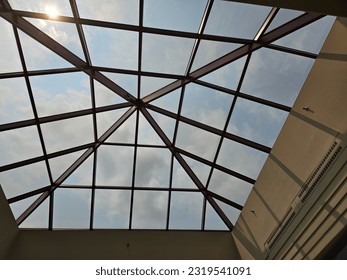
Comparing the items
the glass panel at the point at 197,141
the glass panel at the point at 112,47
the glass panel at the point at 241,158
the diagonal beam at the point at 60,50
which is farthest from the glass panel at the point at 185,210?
the glass panel at the point at 112,47

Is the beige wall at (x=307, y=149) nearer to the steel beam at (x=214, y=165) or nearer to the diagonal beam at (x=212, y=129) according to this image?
the diagonal beam at (x=212, y=129)

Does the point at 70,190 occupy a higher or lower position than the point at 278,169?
higher

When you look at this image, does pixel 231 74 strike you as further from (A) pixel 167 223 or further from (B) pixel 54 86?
(A) pixel 167 223

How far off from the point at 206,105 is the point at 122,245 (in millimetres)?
9121

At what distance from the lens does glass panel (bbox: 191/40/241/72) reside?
1239cm

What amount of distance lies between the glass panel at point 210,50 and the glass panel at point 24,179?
9223 mm

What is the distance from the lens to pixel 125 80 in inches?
544

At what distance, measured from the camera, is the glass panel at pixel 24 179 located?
1505cm

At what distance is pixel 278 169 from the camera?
1410 cm

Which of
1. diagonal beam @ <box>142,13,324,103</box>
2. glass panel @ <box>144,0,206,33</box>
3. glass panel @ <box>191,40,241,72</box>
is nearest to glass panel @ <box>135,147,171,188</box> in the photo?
diagonal beam @ <box>142,13,324,103</box>

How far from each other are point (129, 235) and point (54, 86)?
9372 millimetres

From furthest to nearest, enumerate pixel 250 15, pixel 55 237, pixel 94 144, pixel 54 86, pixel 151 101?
pixel 55 237, pixel 94 144, pixel 151 101, pixel 54 86, pixel 250 15

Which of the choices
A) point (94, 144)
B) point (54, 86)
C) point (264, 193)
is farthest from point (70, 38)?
point (264, 193)

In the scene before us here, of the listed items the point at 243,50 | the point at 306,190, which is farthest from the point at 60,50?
the point at 306,190
